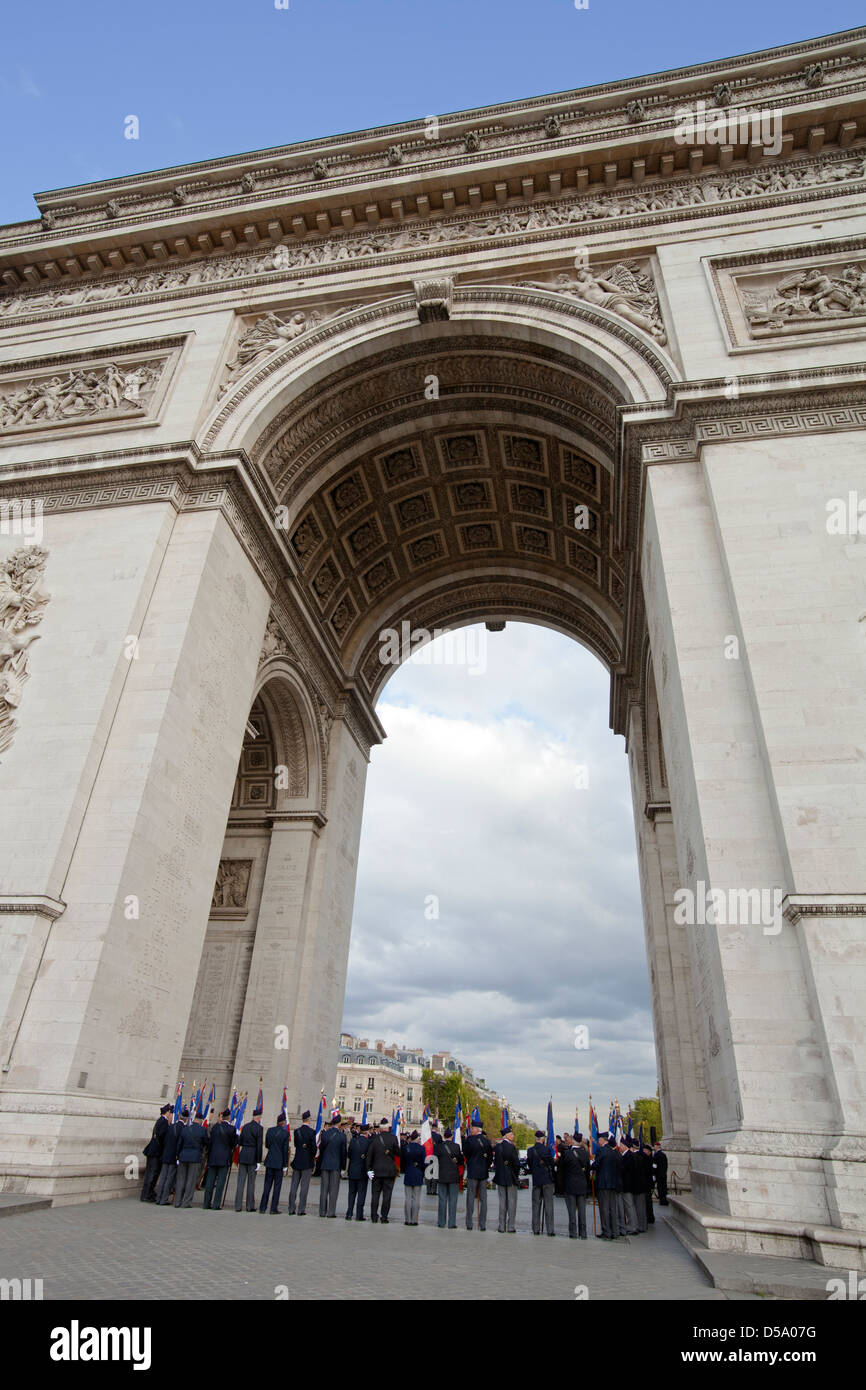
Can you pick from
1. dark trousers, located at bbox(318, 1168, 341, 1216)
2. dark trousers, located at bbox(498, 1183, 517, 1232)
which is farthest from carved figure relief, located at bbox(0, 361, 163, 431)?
dark trousers, located at bbox(498, 1183, 517, 1232)

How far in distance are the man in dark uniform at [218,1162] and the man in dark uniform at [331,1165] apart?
3.59 ft

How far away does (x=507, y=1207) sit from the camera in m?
8.76

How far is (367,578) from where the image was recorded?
1916 centimetres

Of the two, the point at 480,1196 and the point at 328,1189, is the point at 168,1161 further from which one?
the point at 480,1196

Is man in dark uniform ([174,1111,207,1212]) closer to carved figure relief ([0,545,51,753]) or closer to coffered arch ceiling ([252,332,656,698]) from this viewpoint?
carved figure relief ([0,545,51,753])

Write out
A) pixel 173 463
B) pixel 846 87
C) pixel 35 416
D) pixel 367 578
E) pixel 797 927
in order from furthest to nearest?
1. pixel 367 578
2. pixel 35 416
3. pixel 846 87
4. pixel 173 463
5. pixel 797 927

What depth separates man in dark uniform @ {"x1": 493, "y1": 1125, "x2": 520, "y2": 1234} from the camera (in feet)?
28.6

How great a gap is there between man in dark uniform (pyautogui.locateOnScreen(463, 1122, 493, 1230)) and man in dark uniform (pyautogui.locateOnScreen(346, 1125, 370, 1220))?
1221mm

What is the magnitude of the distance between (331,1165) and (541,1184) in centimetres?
246

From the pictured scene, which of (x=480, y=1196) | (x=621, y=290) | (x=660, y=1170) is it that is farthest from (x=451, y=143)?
(x=660, y=1170)

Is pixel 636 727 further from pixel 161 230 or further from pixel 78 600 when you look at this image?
pixel 161 230

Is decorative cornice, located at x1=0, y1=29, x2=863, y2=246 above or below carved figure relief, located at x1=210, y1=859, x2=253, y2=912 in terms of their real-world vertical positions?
above
